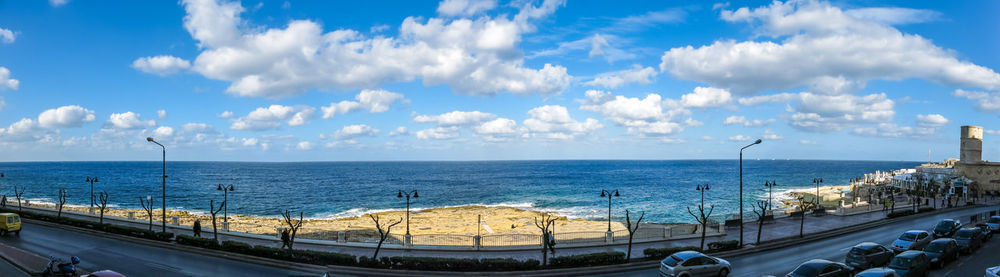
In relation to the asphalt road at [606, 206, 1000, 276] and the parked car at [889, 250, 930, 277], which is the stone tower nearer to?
the asphalt road at [606, 206, 1000, 276]

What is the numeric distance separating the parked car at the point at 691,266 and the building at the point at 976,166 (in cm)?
7078

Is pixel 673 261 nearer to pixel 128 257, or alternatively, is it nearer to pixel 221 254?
pixel 221 254

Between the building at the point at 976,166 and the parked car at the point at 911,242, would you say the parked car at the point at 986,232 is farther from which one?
the building at the point at 976,166

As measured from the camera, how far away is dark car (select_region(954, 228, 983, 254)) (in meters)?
27.4

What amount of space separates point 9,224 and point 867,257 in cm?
5173

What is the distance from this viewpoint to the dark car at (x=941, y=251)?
23922 millimetres

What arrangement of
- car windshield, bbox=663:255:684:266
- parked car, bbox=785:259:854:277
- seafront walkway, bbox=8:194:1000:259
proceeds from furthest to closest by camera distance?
1. seafront walkway, bbox=8:194:1000:259
2. car windshield, bbox=663:255:684:266
3. parked car, bbox=785:259:854:277

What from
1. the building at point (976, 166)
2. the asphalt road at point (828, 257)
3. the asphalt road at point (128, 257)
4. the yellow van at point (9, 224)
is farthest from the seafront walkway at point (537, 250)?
the building at point (976, 166)

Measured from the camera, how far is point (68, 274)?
2123cm

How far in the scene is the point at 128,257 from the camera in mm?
26703

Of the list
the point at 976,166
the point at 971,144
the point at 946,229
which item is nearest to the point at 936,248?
the point at 946,229

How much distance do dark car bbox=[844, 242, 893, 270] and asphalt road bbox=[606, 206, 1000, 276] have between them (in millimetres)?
2044

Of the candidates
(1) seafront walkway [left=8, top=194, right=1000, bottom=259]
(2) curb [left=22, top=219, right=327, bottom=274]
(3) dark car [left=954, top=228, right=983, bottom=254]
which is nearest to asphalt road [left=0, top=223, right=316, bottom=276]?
(2) curb [left=22, top=219, right=327, bottom=274]

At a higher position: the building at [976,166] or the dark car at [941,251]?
the building at [976,166]
